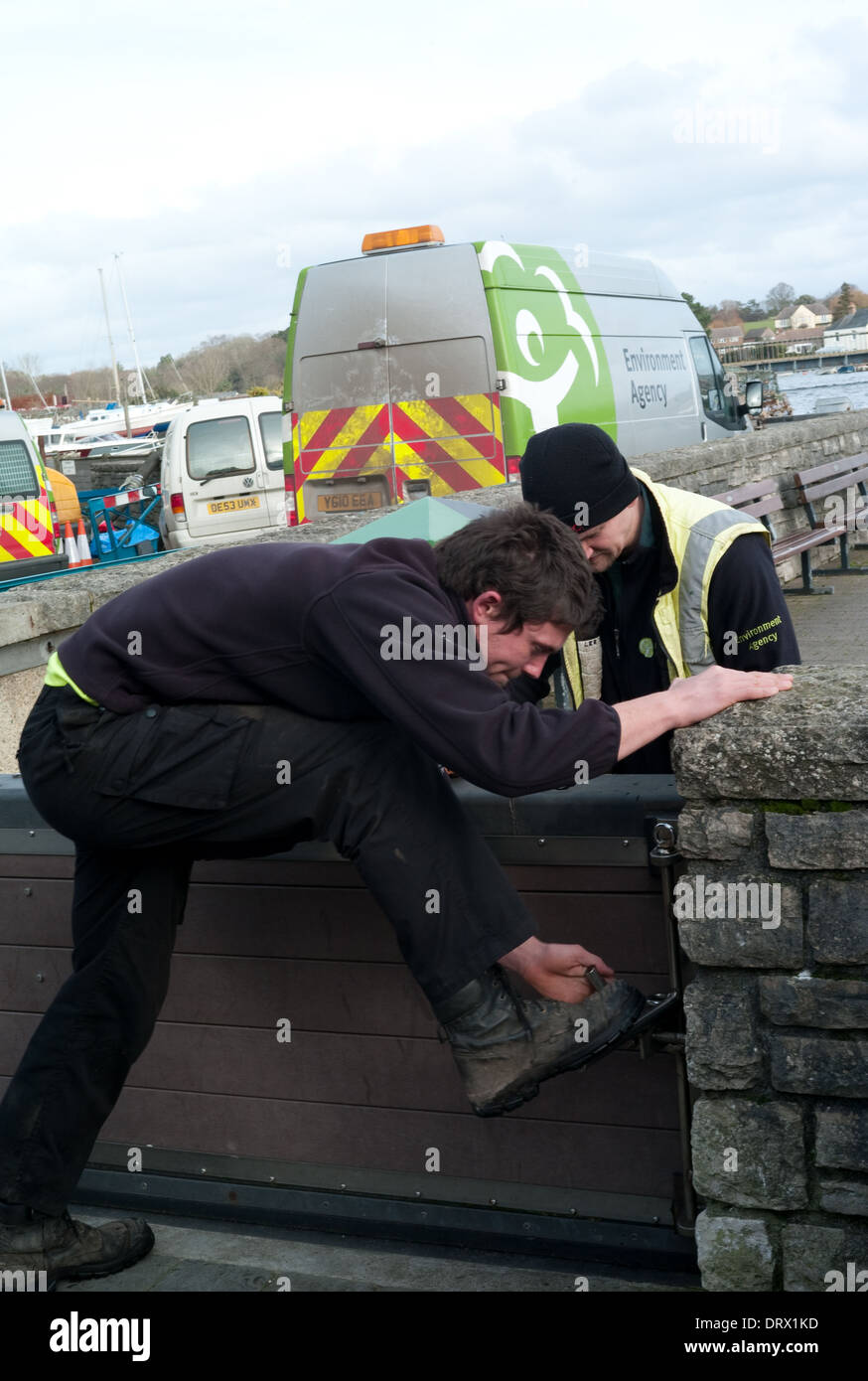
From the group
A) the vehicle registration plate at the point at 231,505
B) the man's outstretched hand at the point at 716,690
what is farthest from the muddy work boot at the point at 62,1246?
the vehicle registration plate at the point at 231,505

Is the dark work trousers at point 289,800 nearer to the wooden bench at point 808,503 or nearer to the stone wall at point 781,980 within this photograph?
the stone wall at point 781,980

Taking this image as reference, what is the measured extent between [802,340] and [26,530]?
14935 centimetres

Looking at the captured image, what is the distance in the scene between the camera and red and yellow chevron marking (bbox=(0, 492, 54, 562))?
44.8 feet

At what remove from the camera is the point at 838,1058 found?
2662 millimetres

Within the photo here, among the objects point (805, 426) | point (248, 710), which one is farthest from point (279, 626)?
point (805, 426)

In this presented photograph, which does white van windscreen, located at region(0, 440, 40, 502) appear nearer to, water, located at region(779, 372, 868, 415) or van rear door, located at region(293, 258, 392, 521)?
van rear door, located at region(293, 258, 392, 521)

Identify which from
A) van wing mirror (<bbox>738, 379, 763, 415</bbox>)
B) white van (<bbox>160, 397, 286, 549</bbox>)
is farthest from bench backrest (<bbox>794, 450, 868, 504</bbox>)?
white van (<bbox>160, 397, 286, 549</bbox>)

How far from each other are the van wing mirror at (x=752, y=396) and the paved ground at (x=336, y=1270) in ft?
38.3

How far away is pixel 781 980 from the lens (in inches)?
106

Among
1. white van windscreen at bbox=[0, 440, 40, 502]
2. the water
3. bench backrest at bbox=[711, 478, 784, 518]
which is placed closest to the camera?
bench backrest at bbox=[711, 478, 784, 518]

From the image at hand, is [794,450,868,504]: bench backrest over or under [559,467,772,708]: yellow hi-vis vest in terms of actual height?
under

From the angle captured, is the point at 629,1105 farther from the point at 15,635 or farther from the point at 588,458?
the point at 15,635

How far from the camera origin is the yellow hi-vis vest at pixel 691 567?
10.9 feet

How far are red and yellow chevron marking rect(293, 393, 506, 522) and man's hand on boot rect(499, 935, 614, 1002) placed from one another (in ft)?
24.6
